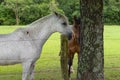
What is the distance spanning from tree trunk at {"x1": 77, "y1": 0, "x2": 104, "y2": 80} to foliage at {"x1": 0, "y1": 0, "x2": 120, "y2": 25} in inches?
1514

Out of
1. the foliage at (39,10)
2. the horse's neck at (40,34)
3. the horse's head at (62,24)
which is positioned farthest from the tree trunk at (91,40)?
the foliage at (39,10)

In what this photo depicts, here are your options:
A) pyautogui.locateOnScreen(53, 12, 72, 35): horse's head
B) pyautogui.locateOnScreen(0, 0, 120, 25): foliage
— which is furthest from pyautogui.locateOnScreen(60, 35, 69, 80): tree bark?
pyautogui.locateOnScreen(0, 0, 120, 25): foliage

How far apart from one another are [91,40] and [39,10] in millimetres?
40875

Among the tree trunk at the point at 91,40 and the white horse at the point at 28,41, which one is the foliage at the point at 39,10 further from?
the tree trunk at the point at 91,40

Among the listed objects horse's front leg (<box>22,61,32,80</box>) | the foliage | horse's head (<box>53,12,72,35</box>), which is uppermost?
horse's head (<box>53,12,72,35</box>)

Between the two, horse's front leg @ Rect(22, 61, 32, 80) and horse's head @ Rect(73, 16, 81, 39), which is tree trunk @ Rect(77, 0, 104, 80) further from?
horse's head @ Rect(73, 16, 81, 39)

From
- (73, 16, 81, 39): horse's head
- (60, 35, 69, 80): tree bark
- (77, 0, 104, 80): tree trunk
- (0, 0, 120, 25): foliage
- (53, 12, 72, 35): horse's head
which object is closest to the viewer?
(60, 35, 69, 80): tree bark

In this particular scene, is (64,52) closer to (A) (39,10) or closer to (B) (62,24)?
(B) (62,24)

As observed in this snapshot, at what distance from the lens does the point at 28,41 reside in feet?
22.3

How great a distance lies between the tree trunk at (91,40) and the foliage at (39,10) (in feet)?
126

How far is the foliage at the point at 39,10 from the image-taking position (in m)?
45.2

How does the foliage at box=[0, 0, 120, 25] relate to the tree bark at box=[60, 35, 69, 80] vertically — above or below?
below

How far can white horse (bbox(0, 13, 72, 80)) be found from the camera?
665cm

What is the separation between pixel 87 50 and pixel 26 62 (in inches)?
55.6
